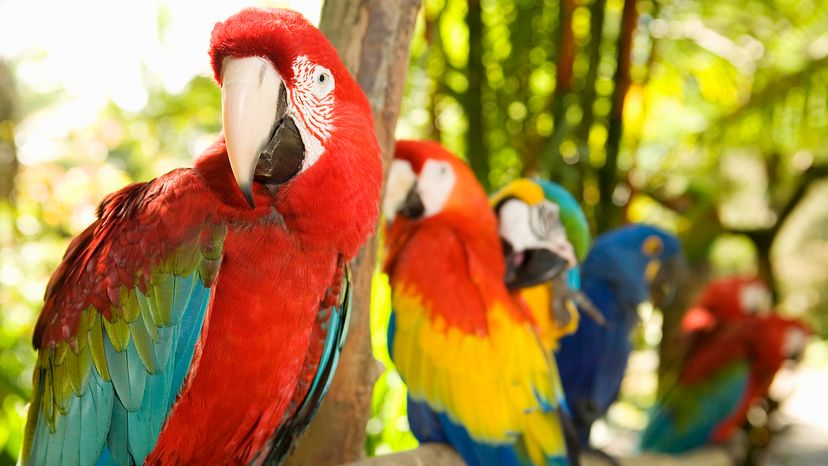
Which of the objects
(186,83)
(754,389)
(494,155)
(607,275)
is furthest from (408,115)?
(754,389)

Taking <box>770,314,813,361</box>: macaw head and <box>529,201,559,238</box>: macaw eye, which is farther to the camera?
<box>770,314,813,361</box>: macaw head

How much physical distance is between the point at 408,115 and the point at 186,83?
0.74m

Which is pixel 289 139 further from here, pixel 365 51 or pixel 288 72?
pixel 365 51

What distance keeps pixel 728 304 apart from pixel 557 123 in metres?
0.77

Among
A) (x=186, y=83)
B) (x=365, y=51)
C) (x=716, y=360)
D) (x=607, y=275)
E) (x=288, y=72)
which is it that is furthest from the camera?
(x=186, y=83)

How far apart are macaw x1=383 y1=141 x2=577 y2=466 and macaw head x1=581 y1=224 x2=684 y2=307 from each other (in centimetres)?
49

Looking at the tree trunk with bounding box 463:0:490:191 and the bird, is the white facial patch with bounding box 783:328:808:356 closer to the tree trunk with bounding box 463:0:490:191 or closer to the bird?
the bird

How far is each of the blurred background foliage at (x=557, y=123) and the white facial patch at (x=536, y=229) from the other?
424 millimetres

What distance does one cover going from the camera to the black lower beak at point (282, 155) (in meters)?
0.63

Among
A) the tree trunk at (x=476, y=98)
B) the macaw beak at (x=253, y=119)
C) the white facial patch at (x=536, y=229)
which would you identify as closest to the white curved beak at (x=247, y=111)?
the macaw beak at (x=253, y=119)

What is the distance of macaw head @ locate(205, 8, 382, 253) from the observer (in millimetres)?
592

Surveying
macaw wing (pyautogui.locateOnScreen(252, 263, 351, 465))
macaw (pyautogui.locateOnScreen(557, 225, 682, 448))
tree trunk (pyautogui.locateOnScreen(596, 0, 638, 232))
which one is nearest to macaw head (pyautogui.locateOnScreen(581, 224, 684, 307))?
macaw (pyautogui.locateOnScreen(557, 225, 682, 448))

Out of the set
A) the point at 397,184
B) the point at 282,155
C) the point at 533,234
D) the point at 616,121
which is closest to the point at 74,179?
the point at 616,121

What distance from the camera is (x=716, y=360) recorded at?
77.8 inches
